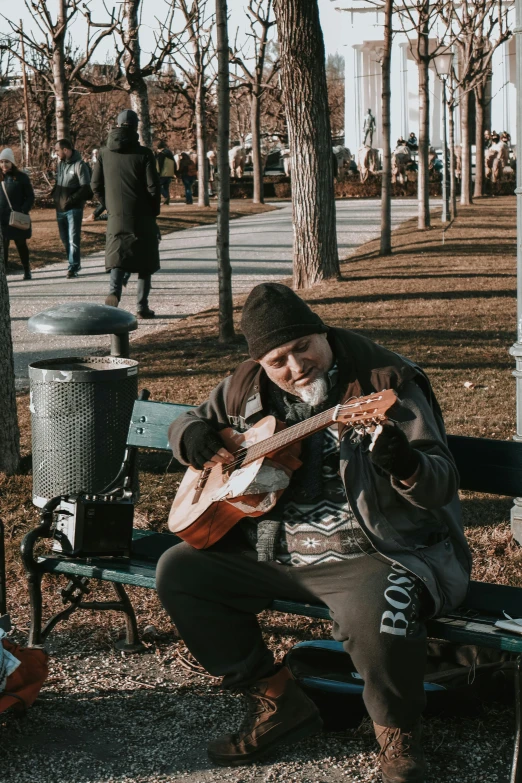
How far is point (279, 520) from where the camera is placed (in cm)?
329

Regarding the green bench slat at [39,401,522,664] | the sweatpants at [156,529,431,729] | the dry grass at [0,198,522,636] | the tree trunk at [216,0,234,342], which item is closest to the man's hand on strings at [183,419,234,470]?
the sweatpants at [156,529,431,729]

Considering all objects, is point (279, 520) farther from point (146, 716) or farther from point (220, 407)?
point (146, 716)

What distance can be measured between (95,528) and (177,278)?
38.5 feet

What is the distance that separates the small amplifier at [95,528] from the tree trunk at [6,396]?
2114 millimetres

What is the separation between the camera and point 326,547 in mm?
3223

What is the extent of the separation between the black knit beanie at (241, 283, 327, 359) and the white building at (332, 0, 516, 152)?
5229cm

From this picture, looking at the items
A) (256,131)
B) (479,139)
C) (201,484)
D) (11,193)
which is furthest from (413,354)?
(479,139)

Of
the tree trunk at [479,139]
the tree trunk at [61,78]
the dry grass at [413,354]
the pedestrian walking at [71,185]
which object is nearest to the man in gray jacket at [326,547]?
the dry grass at [413,354]

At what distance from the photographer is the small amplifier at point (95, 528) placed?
12.7ft

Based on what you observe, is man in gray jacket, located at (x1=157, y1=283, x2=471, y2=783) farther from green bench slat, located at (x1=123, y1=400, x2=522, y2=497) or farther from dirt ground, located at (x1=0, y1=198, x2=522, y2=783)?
green bench slat, located at (x1=123, y1=400, x2=522, y2=497)

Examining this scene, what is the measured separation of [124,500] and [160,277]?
11.9 metres

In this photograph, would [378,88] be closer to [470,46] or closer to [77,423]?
[470,46]

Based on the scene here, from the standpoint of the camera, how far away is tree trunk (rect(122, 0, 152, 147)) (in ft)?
58.2

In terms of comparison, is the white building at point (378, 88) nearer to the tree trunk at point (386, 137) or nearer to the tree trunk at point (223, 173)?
the tree trunk at point (386, 137)
